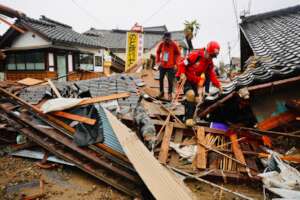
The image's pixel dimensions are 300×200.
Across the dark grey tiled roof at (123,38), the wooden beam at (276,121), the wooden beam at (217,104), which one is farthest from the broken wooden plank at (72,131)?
the dark grey tiled roof at (123,38)

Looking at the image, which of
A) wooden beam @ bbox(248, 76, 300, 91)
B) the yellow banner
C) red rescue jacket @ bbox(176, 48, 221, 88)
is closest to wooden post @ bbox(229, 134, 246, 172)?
wooden beam @ bbox(248, 76, 300, 91)

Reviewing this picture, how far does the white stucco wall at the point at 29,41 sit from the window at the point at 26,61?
0.86 m

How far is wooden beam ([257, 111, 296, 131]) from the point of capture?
484cm

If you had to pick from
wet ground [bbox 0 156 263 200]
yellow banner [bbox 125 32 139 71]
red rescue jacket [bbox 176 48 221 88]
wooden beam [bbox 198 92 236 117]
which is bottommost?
wet ground [bbox 0 156 263 200]

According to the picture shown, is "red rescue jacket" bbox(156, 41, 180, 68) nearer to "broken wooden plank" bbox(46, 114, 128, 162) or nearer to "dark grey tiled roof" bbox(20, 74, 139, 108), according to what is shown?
"dark grey tiled roof" bbox(20, 74, 139, 108)

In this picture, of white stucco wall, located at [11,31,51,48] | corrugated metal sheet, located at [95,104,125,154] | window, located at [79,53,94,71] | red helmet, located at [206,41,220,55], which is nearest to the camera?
corrugated metal sheet, located at [95,104,125,154]

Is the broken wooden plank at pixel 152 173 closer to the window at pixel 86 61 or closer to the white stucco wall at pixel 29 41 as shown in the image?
the white stucco wall at pixel 29 41

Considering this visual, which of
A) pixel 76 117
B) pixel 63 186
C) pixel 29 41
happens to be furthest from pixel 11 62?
pixel 63 186

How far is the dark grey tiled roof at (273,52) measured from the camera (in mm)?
4515

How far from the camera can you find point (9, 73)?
1809 centimetres

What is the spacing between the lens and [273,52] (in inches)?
241

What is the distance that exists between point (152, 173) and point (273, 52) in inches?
188

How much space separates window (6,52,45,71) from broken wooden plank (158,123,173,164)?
45.9 feet

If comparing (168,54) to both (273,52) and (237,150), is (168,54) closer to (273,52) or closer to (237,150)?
(273,52)
